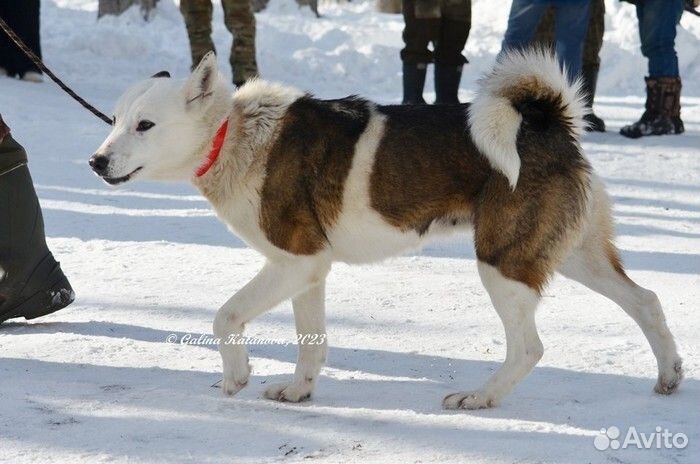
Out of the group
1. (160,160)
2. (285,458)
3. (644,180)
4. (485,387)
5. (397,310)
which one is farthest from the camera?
(644,180)

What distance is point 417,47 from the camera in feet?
31.6

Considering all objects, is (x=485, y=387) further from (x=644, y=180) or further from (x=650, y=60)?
(x=650, y=60)

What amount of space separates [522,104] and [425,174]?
1.40 feet

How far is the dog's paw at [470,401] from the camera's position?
388 cm

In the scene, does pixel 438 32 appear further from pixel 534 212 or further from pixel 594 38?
pixel 534 212

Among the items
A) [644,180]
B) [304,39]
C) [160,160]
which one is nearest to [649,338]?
[160,160]

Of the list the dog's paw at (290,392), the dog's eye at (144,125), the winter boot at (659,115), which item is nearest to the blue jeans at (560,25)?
the winter boot at (659,115)

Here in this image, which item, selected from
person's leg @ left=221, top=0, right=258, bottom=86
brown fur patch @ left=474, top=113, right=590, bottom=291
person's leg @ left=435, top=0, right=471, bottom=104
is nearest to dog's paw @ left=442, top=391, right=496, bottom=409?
brown fur patch @ left=474, top=113, right=590, bottom=291

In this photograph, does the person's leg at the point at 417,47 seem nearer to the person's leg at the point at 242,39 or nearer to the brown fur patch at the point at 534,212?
the person's leg at the point at 242,39

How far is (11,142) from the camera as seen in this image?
15.8 ft

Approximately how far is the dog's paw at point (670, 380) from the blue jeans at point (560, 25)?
14.8 feet

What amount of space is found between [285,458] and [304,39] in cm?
1409

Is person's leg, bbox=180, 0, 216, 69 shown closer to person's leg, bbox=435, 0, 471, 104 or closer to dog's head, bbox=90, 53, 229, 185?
person's leg, bbox=435, 0, 471, 104

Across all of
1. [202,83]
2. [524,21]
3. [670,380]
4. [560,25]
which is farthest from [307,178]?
[560,25]
